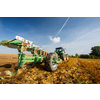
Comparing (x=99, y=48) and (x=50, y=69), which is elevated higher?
(x=99, y=48)

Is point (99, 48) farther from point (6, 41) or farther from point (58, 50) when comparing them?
point (6, 41)

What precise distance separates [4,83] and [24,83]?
2.10ft

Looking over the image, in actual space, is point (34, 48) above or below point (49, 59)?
above

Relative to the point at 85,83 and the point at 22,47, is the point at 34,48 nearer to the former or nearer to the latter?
the point at 22,47

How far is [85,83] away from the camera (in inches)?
70.0

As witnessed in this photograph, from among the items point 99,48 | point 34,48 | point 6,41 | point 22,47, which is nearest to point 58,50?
point 34,48

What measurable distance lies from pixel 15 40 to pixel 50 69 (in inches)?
96.7

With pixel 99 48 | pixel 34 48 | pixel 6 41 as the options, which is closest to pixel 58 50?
pixel 34 48

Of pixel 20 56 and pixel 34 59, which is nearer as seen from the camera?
pixel 20 56

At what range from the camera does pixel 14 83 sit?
1.64 m

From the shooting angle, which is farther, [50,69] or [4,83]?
[50,69]

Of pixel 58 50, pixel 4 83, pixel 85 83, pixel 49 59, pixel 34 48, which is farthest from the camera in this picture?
pixel 58 50

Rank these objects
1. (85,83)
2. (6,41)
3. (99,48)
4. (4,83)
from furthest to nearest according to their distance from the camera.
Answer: (99,48) < (6,41) < (85,83) < (4,83)

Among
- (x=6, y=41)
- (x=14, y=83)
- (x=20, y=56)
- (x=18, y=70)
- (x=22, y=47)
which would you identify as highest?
(x=6, y=41)
